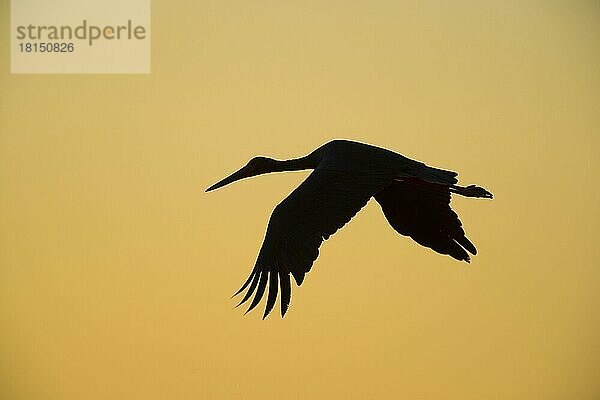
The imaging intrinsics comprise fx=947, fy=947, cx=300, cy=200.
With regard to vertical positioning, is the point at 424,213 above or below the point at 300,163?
below

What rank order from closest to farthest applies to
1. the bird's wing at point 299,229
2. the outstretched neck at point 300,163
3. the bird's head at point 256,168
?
the bird's wing at point 299,229, the outstretched neck at point 300,163, the bird's head at point 256,168

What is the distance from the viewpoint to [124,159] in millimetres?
3377

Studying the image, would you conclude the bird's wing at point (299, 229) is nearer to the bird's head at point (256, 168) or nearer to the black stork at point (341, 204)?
the black stork at point (341, 204)

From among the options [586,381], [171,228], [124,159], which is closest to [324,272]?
[171,228]

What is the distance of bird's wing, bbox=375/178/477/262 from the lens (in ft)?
8.49

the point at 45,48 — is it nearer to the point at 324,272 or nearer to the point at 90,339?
the point at 90,339

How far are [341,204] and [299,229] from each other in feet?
0.52

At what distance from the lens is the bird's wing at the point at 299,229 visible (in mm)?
1968

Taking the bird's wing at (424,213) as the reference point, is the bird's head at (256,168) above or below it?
above

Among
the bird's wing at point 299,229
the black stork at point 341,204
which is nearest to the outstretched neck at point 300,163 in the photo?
the black stork at point 341,204

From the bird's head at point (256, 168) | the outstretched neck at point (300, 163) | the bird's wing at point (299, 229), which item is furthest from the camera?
the bird's head at point (256, 168)

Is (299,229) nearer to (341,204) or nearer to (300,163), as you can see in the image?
(341,204)

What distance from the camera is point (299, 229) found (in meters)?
2.02

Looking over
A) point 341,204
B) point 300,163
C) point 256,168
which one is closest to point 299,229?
point 341,204
